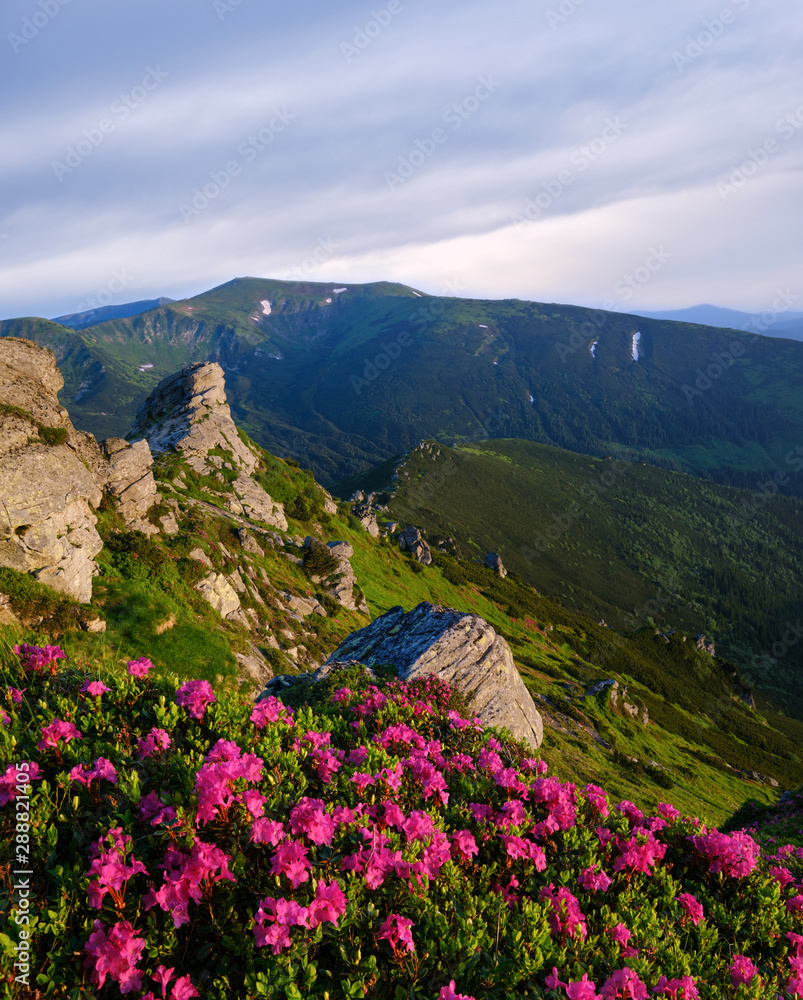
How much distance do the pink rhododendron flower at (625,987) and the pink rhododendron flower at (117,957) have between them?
3712mm

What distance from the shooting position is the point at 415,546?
94312 millimetres

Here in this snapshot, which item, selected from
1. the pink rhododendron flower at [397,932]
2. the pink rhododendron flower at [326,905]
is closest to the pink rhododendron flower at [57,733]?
the pink rhododendron flower at [326,905]

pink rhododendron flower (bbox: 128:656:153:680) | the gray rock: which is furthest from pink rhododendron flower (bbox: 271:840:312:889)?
the gray rock

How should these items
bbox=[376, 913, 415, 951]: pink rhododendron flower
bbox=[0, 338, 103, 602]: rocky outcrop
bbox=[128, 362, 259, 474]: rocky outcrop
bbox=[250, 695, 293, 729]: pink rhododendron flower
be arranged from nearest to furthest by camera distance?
bbox=[376, 913, 415, 951]: pink rhododendron flower
bbox=[250, 695, 293, 729]: pink rhododendron flower
bbox=[0, 338, 103, 602]: rocky outcrop
bbox=[128, 362, 259, 474]: rocky outcrop

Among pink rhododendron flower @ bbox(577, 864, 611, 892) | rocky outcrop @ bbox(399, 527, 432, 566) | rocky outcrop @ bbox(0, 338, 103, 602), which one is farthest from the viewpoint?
rocky outcrop @ bbox(399, 527, 432, 566)

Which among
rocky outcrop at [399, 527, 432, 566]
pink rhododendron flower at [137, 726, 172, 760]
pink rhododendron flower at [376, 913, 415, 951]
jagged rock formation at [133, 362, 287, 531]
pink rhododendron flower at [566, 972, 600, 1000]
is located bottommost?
rocky outcrop at [399, 527, 432, 566]

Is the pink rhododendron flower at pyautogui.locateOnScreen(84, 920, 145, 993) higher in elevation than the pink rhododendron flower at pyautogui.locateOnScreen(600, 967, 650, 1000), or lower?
higher

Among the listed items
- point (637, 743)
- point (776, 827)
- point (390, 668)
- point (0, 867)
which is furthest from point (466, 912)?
point (637, 743)

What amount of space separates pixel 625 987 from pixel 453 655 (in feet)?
55.1

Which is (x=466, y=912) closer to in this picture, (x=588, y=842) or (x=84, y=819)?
(x=588, y=842)

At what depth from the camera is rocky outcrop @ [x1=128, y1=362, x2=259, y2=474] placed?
55844mm

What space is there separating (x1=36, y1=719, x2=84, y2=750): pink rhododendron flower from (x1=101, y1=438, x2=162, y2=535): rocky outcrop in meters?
25.7

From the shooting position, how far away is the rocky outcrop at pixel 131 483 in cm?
2875

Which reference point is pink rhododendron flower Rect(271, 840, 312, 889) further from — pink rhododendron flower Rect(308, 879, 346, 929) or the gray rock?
the gray rock
